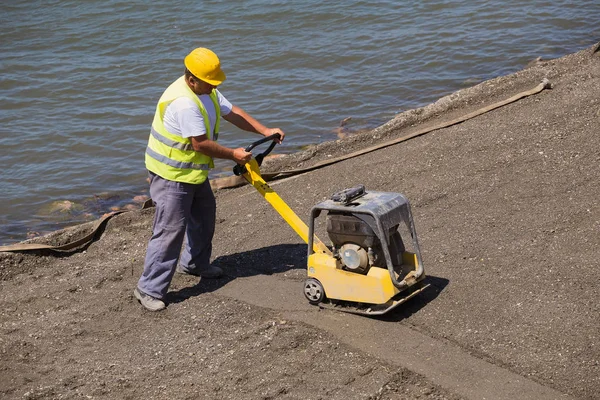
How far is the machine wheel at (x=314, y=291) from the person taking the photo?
618 cm

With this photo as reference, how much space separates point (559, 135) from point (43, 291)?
5146mm

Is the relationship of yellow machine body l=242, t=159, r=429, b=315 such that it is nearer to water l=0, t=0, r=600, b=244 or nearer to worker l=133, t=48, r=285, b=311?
worker l=133, t=48, r=285, b=311

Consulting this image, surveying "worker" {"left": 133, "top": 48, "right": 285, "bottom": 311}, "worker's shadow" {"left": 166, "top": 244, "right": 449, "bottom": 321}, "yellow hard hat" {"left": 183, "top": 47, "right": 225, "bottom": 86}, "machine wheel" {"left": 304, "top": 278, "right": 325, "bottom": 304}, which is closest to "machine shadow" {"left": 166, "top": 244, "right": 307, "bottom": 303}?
"worker's shadow" {"left": 166, "top": 244, "right": 449, "bottom": 321}

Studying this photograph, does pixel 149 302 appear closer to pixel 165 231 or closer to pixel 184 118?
pixel 165 231

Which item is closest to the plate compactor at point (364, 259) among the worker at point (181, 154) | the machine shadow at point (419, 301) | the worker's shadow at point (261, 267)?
the machine shadow at point (419, 301)

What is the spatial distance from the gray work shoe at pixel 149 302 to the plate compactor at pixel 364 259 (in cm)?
117

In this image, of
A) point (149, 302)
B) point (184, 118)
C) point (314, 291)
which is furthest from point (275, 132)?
point (149, 302)

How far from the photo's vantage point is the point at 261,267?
7.22 m

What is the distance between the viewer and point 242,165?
647 centimetres

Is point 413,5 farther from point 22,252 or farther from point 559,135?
point 22,252

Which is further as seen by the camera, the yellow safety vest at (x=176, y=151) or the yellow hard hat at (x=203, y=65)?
the yellow safety vest at (x=176, y=151)

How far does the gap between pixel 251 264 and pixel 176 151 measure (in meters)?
1.38

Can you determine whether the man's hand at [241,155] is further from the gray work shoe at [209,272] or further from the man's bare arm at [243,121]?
the gray work shoe at [209,272]

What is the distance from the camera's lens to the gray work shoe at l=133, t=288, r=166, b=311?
21.6ft
